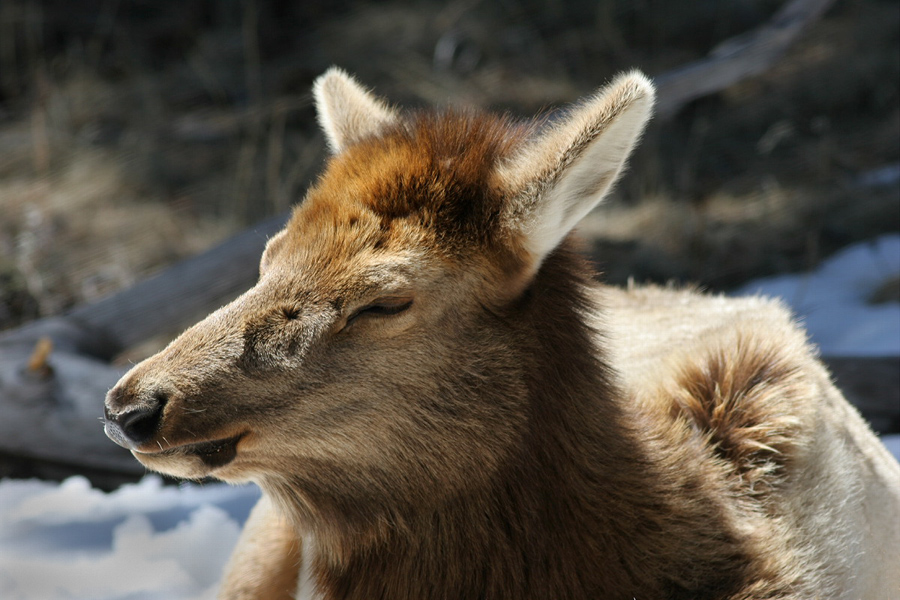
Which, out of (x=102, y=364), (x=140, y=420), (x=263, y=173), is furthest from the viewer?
(x=263, y=173)

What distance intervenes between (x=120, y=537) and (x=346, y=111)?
2113mm

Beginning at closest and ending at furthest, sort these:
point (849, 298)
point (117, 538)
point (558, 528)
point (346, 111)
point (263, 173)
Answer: point (558, 528) → point (346, 111) → point (117, 538) → point (849, 298) → point (263, 173)

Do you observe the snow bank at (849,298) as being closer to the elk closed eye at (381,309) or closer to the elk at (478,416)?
the elk at (478,416)

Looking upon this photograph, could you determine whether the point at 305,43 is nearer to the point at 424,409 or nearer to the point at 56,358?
the point at 56,358

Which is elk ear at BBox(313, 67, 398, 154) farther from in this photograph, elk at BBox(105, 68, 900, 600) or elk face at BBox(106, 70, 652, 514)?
elk face at BBox(106, 70, 652, 514)

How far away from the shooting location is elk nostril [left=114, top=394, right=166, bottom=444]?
210 centimetres

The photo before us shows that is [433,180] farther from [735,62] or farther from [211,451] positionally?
[735,62]

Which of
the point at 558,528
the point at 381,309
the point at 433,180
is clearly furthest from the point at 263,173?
the point at 558,528

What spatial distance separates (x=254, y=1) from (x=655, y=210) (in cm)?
464

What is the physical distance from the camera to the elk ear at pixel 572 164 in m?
2.14

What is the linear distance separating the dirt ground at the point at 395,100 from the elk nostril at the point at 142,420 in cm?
390

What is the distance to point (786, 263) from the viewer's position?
5941 mm

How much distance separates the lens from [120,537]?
3842 millimetres

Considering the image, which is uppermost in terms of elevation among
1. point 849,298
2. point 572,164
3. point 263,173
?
point 263,173
